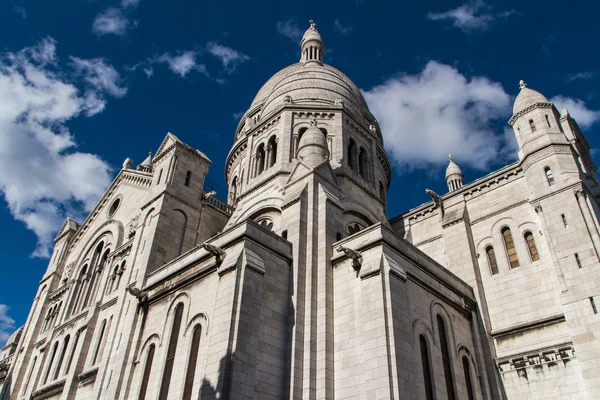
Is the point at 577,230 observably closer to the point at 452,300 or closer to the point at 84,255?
the point at 452,300

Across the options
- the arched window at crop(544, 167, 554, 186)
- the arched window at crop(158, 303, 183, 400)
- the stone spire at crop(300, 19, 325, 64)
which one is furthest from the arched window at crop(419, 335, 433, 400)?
the stone spire at crop(300, 19, 325, 64)

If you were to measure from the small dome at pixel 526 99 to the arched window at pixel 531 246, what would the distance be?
6.80 m

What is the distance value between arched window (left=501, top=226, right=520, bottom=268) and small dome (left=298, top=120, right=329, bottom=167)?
30.9ft

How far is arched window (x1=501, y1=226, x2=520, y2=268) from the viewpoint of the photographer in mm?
23531

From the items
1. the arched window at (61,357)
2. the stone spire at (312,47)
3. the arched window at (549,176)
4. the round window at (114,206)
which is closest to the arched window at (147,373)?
the arched window at (61,357)

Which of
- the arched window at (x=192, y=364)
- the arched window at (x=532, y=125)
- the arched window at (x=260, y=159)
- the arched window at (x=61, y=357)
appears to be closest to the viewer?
the arched window at (x=192, y=364)

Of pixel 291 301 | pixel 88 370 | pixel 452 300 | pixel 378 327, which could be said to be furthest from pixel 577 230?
pixel 88 370

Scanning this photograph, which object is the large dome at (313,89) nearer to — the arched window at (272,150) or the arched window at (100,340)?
the arched window at (272,150)

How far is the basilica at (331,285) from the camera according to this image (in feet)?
56.7

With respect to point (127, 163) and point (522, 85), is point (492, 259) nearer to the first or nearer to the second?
point (522, 85)

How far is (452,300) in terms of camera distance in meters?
21.8

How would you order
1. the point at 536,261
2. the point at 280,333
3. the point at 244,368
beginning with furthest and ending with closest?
the point at 536,261
the point at 280,333
the point at 244,368

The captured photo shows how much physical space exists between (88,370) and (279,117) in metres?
17.8

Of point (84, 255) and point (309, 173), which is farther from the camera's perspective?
point (84, 255)
